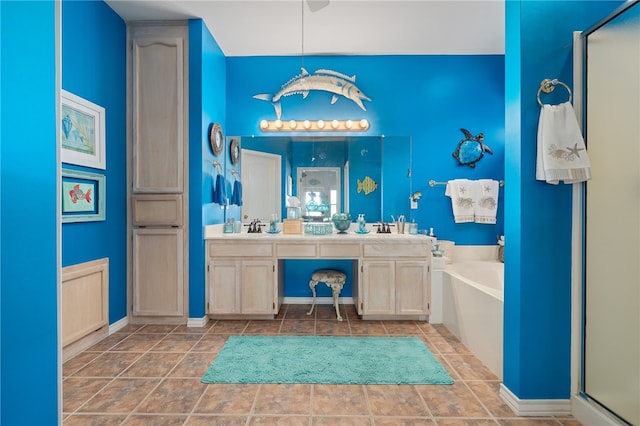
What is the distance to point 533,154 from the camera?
178cm

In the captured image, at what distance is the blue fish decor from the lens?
3705 millimetres

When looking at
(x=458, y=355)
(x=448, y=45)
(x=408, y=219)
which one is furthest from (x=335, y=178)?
(x=458, y=355)

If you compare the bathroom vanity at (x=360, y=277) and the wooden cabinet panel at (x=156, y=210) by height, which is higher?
the wooden cabinet panel at (x=156, y=210)

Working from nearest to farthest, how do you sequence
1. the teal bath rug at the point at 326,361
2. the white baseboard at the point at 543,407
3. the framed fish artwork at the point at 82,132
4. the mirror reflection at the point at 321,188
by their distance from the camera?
1. the white baseboard at the point at 543,407
2. the teal bath rug at the point at 326,361
3. the framed fish artwork at the point at 82,132
4. the mirror reflection at the point at 321,188

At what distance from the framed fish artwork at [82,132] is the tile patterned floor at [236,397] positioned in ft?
4.76

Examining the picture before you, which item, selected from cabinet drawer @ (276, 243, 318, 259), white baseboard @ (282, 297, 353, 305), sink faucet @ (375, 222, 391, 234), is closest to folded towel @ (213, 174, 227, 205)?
cabinet drawer @ (276, 243, 318, 259)

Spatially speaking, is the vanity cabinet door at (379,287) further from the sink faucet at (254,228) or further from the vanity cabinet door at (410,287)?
the sink faucet at (254,228)

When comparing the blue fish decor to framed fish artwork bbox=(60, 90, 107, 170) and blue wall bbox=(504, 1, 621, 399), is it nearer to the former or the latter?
blue wall bbox=(504, 1, 621, 399)

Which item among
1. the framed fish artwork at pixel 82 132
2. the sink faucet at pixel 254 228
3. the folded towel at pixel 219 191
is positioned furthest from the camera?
the sink faucet at pixel 254 228

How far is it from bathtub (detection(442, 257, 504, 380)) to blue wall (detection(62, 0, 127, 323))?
2939mm

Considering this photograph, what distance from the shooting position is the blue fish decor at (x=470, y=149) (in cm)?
371

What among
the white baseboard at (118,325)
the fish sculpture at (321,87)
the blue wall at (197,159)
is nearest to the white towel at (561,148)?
the fish sculpture at (321,87)

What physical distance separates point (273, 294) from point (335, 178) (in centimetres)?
140

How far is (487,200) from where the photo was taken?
143 inches
